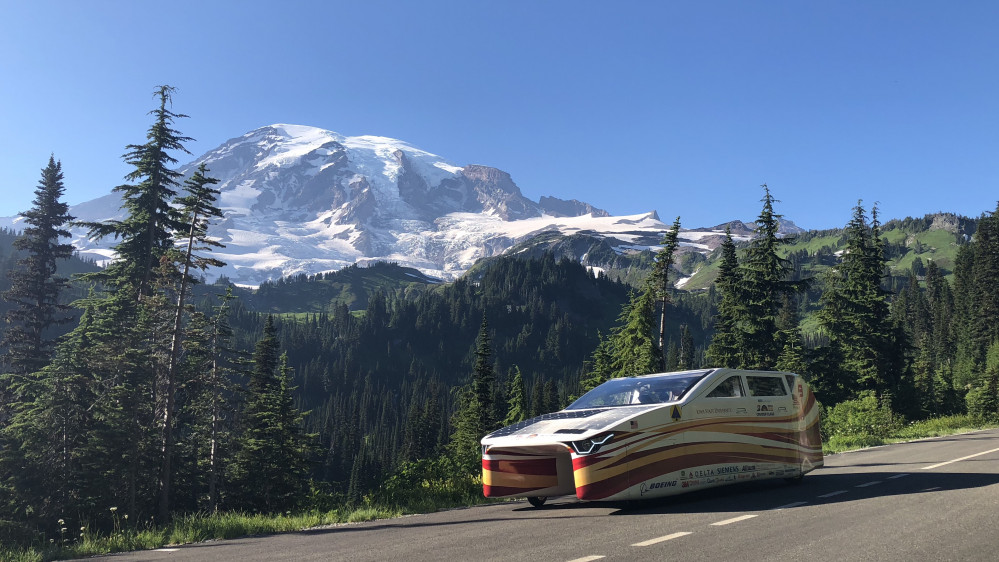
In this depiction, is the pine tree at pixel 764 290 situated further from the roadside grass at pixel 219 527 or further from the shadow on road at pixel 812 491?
the roadside grass at pixel 219 527

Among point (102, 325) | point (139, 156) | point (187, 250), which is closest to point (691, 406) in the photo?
point (187, 250)

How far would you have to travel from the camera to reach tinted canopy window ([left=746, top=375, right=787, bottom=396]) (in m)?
10.7

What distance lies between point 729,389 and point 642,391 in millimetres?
1455

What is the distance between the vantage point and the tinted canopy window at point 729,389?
32.9ft

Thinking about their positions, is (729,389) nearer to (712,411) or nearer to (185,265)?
(712,411)

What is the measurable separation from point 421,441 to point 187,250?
8837 centimetres

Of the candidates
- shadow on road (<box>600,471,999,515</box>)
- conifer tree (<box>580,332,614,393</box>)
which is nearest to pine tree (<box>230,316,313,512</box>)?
conifer tree (<box>580,332,614,393</box>)

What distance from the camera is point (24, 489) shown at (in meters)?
28.6

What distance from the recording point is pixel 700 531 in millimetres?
7234

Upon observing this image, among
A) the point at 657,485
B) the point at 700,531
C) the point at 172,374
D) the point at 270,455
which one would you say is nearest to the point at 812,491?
the point at 657,485

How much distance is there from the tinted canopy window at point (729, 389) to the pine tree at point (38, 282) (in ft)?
133

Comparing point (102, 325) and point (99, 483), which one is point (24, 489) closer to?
point (99, 483)

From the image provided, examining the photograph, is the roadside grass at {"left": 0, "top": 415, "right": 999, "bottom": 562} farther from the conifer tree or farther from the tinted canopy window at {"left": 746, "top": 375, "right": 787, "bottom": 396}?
the conifer tree

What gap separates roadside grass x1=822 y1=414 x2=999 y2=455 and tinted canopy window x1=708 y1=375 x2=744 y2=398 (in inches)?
400
